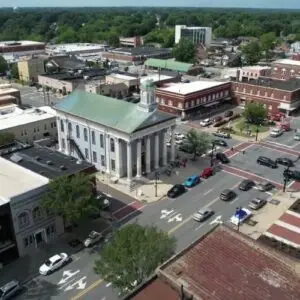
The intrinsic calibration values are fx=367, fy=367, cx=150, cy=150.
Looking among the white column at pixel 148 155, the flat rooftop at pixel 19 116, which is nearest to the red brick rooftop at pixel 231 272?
the white column at pixel 148 155

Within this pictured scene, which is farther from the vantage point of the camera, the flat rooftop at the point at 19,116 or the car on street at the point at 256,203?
the flat rooftop at the point at 19,116

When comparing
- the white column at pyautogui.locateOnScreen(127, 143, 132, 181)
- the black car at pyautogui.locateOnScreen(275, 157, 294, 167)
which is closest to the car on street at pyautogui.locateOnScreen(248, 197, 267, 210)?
the black car at pyautogui.locateOnScreen(275, 157, 294, 167)

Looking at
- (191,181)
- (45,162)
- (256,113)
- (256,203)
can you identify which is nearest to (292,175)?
(256,203)

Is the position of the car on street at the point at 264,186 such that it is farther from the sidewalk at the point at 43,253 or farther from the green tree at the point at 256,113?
the green tree at the point at 256,113

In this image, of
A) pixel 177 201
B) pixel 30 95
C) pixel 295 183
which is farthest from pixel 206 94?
pixel 30 95

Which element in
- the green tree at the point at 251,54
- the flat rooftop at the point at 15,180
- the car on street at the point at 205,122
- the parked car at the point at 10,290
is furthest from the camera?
the green tree at the point at 251,54

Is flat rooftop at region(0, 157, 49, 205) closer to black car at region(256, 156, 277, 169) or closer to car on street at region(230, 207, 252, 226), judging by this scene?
car on street at region(230, 207, 252, 226)

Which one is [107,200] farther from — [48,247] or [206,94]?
[206,94]

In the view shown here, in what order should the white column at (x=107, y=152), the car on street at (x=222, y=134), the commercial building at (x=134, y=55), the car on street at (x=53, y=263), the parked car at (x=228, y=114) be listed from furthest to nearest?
the commercial building at (x=134, y=55), the parked car at (x=228, y=114), the car on street at (x=222, y=134), the white column at (x=107, y=152), the car on street at (x=53, y=263)
